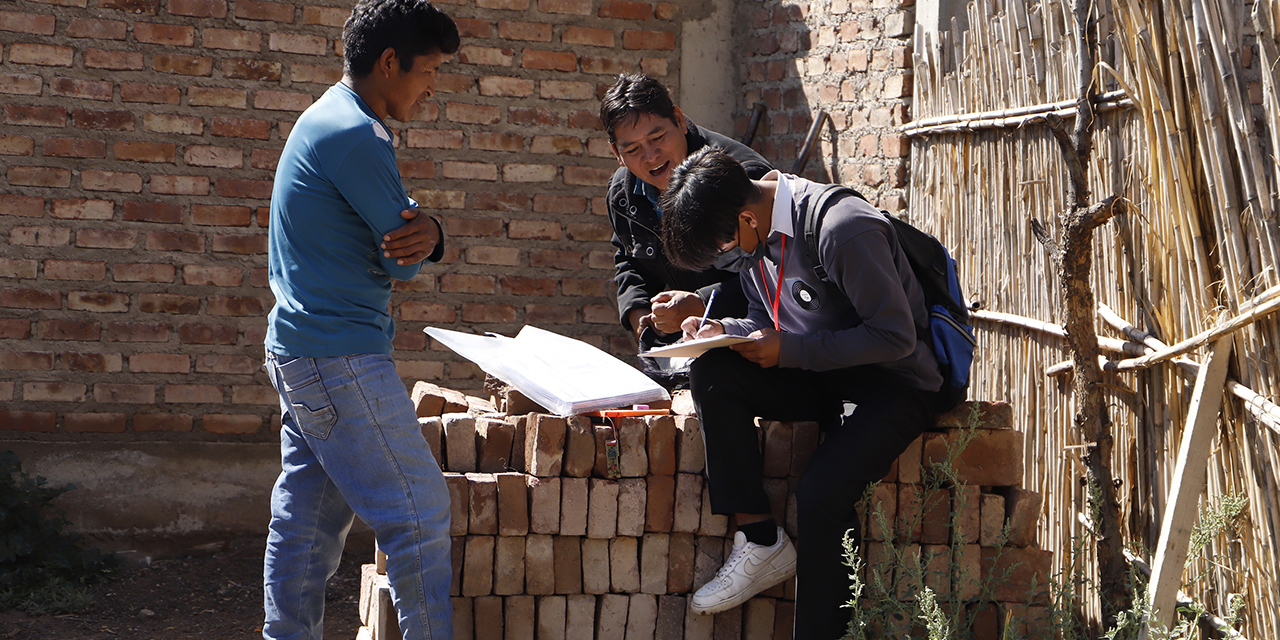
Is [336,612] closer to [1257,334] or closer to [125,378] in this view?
[125,378]

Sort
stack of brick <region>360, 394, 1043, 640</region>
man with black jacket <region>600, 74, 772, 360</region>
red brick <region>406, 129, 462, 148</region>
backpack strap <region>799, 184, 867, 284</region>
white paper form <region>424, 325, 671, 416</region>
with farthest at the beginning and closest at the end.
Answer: red brick <region>406, 129, 462, 148</region>, man with black jacket <region>600, 74, 772, 360</region>, white paper form <region>424, 325, 671, 416</region>, stack of brick <region>360, 394, 1043, 640</region>, backpack strap <region>799, 184, 867, 284</region>

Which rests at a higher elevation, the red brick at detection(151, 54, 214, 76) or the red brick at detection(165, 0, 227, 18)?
the red brick at detection(165, 0, 227, 18)

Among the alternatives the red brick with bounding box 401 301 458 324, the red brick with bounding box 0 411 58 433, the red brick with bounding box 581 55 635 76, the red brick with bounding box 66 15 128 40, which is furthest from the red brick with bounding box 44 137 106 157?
the red brick with bounding box 581 55 635 76

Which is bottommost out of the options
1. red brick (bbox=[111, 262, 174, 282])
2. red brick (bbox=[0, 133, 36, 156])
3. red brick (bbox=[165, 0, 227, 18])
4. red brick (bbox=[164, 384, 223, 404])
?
red brick (bbox=[164, 384, 223, 404])

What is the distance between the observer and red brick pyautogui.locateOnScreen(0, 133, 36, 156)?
4297 millimetres

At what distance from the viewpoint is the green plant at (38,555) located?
390cm

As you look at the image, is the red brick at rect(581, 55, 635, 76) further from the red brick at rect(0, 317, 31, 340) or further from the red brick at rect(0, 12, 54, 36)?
the red brick at rect(0, 317, 31, 340)

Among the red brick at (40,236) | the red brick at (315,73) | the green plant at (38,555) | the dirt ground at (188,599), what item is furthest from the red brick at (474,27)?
the green plant at (38,555)

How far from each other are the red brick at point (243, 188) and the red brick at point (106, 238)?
419mm

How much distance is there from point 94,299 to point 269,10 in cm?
150

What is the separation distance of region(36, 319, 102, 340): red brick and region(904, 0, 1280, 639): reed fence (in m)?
3.64

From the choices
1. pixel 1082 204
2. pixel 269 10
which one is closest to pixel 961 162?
pixel 1082 204

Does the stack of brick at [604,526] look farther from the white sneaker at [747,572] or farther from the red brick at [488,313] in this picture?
the red brick at [488,313]

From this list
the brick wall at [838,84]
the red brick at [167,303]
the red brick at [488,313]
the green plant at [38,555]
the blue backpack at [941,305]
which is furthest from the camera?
the red brick at [488,313]
